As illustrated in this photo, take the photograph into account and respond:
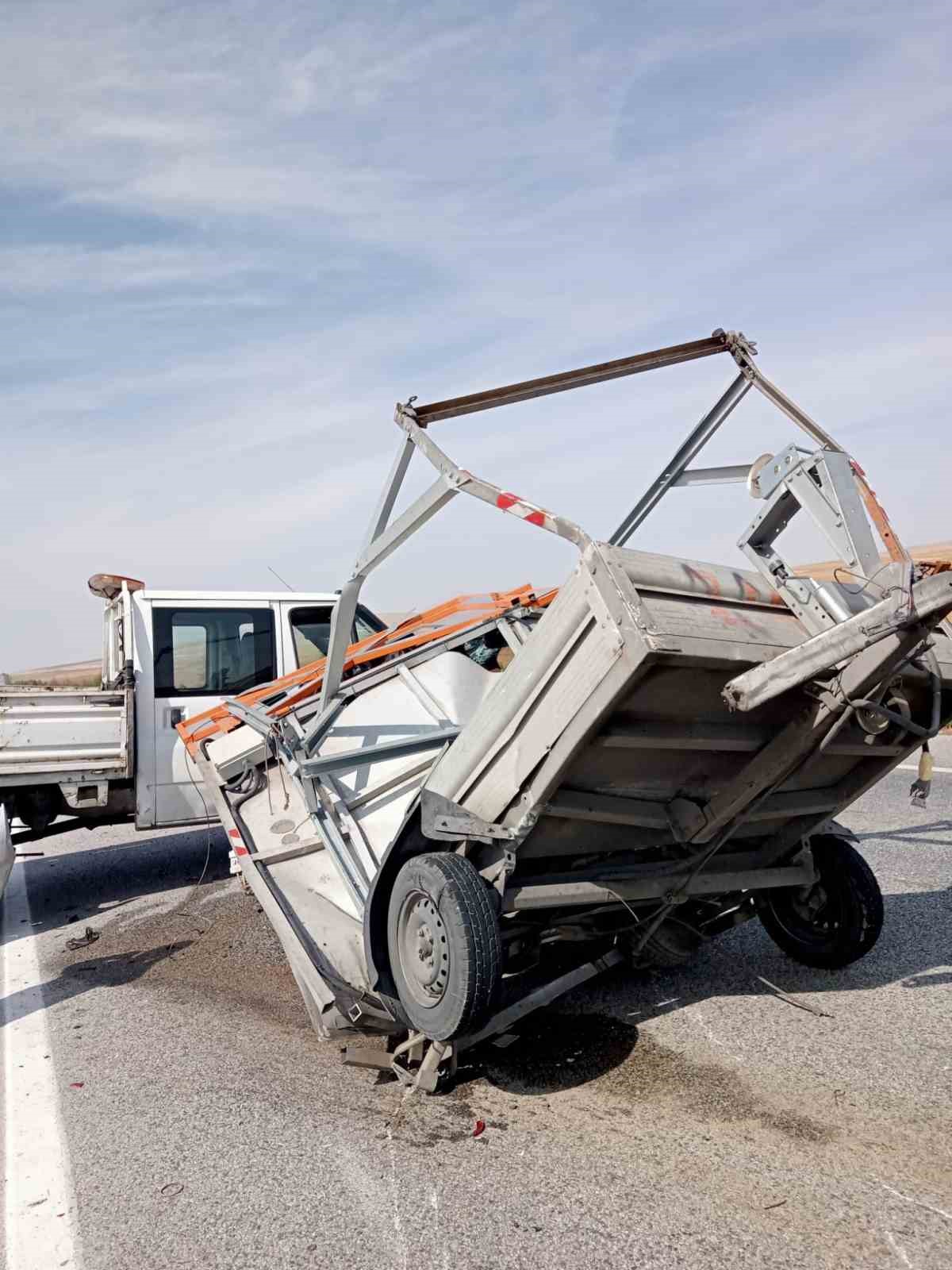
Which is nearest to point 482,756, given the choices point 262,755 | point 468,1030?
point 468,1030

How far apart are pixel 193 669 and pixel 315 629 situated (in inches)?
42.1

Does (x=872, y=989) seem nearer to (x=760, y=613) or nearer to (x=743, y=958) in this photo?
(x=743, y=958)

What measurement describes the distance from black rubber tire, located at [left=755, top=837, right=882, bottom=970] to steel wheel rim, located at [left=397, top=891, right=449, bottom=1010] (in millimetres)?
2028

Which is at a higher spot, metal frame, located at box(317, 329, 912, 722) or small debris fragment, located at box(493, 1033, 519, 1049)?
metal frame, located at box(317, 329, 912, 722)

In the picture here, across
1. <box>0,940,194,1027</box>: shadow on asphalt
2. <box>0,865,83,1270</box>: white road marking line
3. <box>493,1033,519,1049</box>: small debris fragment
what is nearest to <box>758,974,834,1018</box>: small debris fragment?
<box>493,1033,519,1049</box>: small debris fragment

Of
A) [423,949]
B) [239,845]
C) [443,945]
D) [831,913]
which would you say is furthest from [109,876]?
[831,913]

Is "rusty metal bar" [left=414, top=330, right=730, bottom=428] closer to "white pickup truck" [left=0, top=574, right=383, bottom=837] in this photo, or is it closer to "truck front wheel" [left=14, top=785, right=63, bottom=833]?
"white pickup truck" [left=0, top=574, right=383, bottom=837]

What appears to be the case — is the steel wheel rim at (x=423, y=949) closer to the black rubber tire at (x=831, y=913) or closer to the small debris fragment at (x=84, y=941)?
the black rubber tire at (x=831, y=913)

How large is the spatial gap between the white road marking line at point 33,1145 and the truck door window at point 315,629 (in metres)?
3.23

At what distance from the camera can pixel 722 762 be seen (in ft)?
13.1

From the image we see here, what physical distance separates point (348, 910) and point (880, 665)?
264cm

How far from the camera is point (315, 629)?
8.28m

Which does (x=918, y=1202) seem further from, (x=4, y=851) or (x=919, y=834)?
(x=919, y=834)

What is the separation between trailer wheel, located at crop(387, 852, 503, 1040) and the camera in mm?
3520
